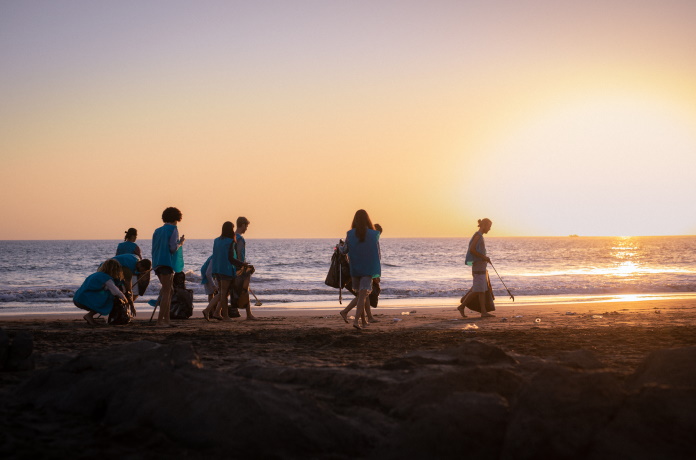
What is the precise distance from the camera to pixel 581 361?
471cm

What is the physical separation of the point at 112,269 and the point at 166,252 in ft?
3.63

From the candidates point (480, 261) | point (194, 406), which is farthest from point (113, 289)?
point (194, 406)

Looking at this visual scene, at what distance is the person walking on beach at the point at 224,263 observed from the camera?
1183 centimetres

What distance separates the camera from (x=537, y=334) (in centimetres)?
893

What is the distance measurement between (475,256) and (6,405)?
933 cm

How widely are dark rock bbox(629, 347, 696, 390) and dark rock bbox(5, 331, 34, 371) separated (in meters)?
5.02

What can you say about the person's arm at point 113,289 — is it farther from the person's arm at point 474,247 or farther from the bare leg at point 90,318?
the person's arm at point 474,247

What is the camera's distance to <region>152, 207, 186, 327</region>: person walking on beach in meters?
10.7

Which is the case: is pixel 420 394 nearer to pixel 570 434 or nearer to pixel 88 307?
pixel 570 434

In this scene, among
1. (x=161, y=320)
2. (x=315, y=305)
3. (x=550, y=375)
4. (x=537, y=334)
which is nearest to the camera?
(x=550, y=375)

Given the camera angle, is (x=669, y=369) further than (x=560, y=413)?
Yes

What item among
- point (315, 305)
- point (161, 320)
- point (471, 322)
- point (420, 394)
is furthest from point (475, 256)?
point (420, 394)

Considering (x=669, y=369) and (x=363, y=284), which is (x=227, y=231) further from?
(x=669, y=369)

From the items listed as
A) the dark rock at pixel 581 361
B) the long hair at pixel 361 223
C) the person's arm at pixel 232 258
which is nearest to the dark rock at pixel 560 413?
the dark rock at pixel 581 361
